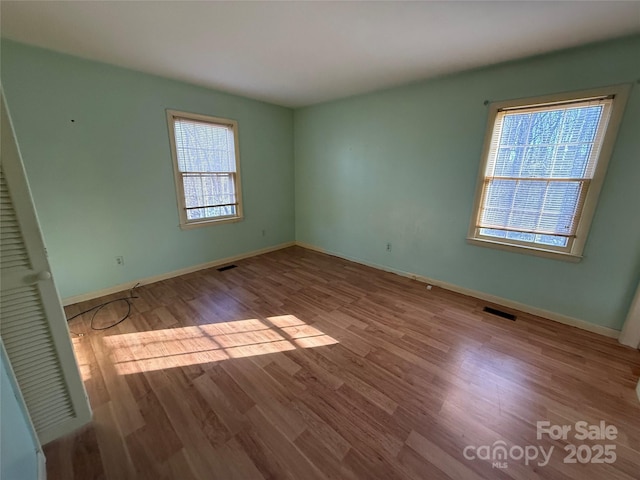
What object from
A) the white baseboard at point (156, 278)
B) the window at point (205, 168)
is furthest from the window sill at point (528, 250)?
the window at point (205, 168)

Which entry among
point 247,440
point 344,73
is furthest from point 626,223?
point 247,440

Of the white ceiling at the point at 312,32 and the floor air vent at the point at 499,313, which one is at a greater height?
the white ceiling at the point at 312,32

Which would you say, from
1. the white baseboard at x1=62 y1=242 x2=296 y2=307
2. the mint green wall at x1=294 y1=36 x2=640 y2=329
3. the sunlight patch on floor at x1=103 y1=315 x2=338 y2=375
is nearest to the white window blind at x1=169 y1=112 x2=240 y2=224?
the white baseboard at x1=62 y1=242 x2=296 y2=307

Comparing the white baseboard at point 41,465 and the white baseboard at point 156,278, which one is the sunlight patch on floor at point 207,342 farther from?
the white baseboard at point 156,278

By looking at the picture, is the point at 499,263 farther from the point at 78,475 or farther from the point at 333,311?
the point at 78,475

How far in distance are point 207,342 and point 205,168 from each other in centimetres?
255

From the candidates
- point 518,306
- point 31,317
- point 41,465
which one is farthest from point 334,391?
point 518,306

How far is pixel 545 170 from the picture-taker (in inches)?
97.7

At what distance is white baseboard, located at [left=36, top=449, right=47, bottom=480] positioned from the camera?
1166 mm

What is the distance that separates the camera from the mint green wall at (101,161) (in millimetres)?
2373

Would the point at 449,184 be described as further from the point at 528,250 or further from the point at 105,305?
the point at 105,305

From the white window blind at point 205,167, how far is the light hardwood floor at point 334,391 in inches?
56.4

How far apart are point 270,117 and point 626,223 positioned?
4.57 metres

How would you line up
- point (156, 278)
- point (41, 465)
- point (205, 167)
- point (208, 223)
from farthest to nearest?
point (208, 223) → point (205, 167) → point (156, 278) → point (41, 465)
